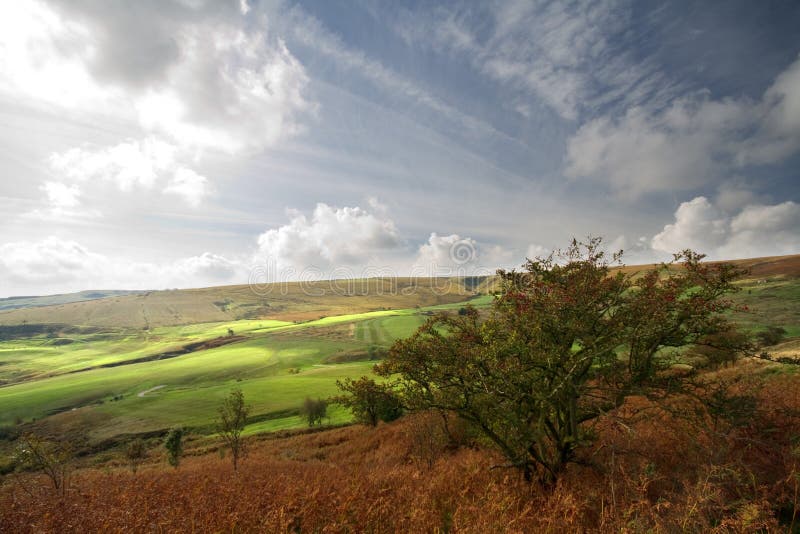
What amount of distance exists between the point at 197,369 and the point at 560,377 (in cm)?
12950

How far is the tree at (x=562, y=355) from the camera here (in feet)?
33.1

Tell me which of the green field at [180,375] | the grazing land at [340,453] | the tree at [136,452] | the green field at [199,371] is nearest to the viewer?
the grazing land at [340,453]

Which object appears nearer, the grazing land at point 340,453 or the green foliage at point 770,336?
the grazing land at point 340,453

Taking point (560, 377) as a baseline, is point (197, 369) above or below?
below

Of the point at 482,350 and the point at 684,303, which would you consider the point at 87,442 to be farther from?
the point at 684,303

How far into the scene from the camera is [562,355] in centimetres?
1025

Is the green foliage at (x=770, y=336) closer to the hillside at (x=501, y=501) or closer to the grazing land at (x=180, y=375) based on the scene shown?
the hillside at (x=501, y=501)

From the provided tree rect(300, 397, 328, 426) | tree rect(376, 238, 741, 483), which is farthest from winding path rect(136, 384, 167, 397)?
tree rect(376, 238, 741, 483)

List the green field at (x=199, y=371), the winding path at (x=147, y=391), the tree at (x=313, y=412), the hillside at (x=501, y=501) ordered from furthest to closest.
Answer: the winding path at (x=147, y=391) < the green field at (x=199, y=371) < the tree at (x=313, y=412) < the hillside at (x=501, y=501)

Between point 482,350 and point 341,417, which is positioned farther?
point 341,417

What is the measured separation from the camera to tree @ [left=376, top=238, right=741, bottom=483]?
1009cm

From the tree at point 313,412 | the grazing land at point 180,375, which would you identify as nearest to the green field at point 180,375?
the grazing land at point 180,375

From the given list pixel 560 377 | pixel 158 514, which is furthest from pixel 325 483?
pixel 560 377

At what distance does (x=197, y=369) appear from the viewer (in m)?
113
